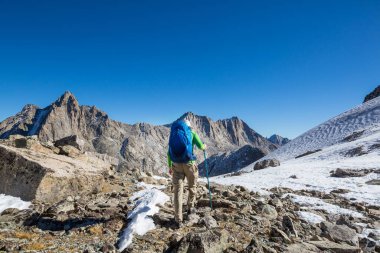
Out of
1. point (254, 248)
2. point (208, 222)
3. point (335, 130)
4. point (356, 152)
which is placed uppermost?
point (335, 130)

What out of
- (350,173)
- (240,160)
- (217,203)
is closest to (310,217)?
(217,203)

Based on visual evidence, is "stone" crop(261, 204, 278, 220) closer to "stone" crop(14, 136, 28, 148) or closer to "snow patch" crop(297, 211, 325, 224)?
"snow patch" crop(297, 211, 325, 224)

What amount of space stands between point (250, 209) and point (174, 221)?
3314 millimetres

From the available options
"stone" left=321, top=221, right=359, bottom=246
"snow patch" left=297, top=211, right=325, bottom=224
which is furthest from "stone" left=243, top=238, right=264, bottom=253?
"snow patch" left=297, top=211, right=325, bottom=224

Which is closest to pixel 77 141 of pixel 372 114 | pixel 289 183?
pixel 289 183

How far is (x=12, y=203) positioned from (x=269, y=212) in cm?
956

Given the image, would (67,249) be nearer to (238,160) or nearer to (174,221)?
(174,221)

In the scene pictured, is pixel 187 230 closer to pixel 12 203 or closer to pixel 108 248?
pixel 108 248

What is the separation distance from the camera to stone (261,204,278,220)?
1005cm

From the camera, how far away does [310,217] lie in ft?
35.2

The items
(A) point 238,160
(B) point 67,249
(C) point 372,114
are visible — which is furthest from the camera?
(A) point 238,160

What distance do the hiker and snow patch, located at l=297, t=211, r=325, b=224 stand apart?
4.69 m

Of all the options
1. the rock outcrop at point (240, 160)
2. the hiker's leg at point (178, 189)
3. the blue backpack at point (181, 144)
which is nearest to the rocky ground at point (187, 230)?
the hiker's leg at point (178, 189)

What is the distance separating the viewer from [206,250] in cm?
602
